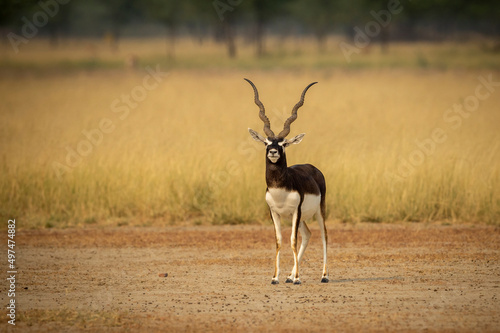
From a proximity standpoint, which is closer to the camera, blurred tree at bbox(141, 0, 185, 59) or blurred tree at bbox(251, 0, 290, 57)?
blurred tree at bbox(251, 0, 290, 57)

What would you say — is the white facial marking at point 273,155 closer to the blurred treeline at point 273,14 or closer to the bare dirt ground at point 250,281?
the bare dirt ground at point 250,281

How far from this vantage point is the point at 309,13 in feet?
288

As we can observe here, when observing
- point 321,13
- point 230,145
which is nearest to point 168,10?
point 321,13

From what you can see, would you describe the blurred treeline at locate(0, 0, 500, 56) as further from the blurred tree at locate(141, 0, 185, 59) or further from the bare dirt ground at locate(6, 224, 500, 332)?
the bare dirt ground at locate(6, 224, 500, 332)

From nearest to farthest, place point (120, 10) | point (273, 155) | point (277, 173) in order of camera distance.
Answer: point (273, 155) → point (277, 173) → point (120, 10)

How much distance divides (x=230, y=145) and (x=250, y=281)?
10.5 meters

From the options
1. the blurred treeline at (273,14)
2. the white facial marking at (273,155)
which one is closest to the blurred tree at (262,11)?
the blurred treeline at (273,14)

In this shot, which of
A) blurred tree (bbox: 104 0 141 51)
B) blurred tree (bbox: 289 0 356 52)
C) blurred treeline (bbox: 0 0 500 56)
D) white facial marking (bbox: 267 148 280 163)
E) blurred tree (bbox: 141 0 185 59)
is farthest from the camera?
blurred tree (bbox: 104 0 141 51)

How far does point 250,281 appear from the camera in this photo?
966cm

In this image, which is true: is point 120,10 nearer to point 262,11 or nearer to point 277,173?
point 262,11

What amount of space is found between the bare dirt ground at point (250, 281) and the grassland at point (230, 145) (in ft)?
2.82

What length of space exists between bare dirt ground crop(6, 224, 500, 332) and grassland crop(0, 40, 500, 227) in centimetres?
86

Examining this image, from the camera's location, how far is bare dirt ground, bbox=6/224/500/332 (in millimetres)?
7949

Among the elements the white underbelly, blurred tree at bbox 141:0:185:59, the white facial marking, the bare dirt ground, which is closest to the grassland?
the bare dirt ground
